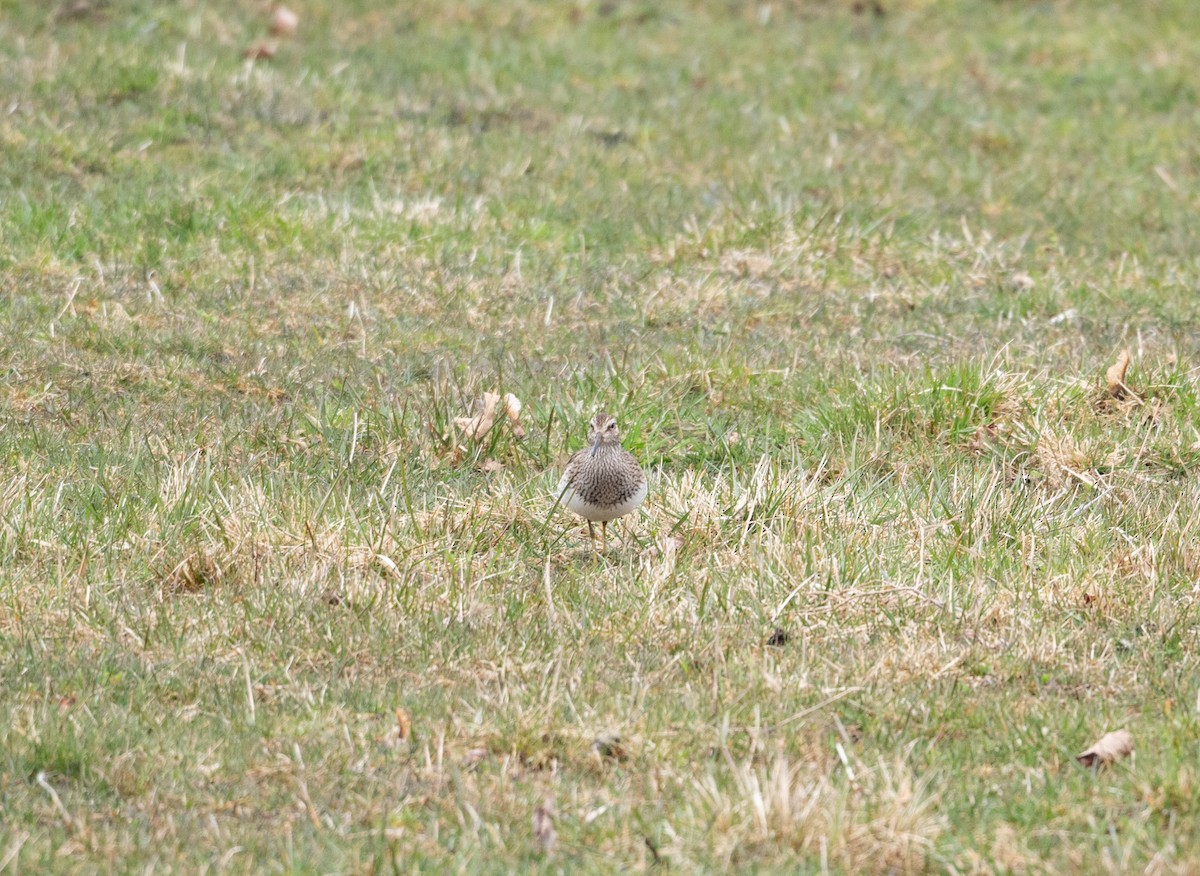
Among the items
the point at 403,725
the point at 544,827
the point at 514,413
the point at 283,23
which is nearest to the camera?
the point at 544,827

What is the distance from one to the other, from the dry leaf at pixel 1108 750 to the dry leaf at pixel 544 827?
4.65 feet

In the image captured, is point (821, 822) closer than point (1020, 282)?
Yes

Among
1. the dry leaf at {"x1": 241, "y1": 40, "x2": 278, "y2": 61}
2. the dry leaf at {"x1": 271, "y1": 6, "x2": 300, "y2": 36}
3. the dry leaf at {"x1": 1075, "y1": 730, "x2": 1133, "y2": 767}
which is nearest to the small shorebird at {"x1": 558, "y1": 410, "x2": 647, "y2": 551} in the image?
the dry leaf at {"x1": 1075, "y1": 730, "x2": 1133, "y2": 767}

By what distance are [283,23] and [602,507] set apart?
296 inches

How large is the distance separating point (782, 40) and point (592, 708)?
9.40m

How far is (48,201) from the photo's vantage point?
9.09 metres

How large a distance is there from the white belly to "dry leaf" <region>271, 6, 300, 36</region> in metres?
7.32

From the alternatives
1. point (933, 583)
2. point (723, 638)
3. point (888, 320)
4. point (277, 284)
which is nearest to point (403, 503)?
point (723, 638)

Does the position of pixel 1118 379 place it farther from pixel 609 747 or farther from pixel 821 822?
pixel 821 822

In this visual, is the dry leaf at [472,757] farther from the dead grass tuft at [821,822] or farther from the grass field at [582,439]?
the dead grass tuft at [821,822]

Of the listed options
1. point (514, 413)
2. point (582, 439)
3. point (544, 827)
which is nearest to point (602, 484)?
point (582, 439)

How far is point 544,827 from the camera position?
4102mm

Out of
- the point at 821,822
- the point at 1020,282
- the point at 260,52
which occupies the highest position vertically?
the point at 821,822

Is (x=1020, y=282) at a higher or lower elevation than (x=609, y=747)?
lower
